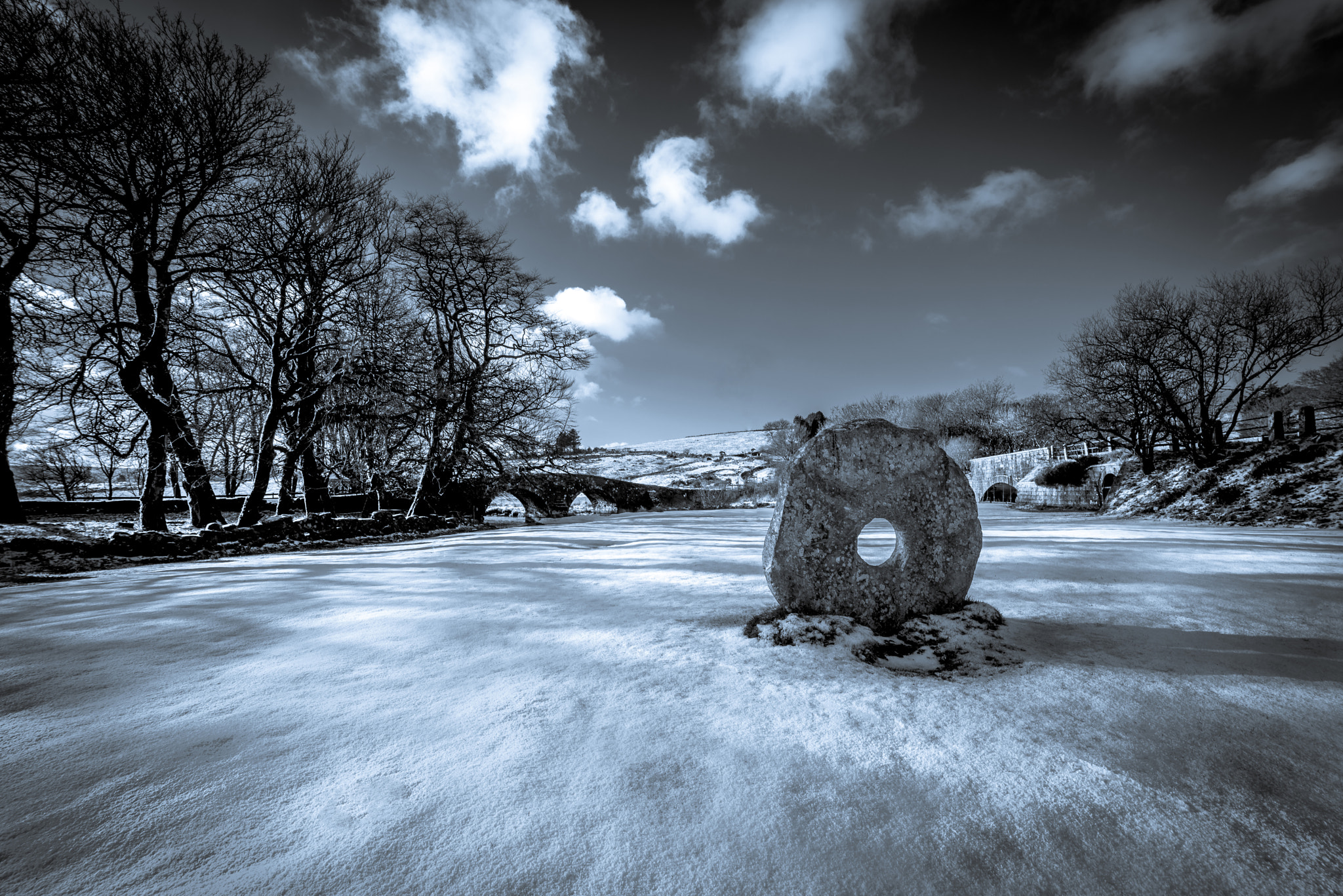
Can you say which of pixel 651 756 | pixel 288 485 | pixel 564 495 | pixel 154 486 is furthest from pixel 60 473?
pixel 651 756

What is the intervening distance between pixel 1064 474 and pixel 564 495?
1918cm

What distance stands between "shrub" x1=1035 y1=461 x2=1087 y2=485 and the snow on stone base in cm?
2055

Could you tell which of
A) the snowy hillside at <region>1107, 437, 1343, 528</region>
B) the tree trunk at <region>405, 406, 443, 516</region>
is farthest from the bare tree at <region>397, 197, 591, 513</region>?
the snowy hillside at <region>1107, 437, 1343, 528</region>

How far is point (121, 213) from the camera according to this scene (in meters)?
7.78

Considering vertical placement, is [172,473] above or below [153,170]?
below

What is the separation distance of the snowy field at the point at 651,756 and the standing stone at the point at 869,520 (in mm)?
537

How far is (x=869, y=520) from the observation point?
3385 millimetres

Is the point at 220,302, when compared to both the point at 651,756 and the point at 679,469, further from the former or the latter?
the point at 679,469

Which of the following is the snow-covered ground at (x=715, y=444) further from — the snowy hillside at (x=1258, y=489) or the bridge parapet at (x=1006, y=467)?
the snowy hillside at (x=1258, y=489)

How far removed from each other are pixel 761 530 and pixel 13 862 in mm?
10095

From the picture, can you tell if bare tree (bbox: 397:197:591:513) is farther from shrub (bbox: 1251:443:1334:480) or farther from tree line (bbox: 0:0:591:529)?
shrub (bbox: 1251:443:1334:480)

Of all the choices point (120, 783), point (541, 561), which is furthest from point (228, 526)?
point (120, 783)

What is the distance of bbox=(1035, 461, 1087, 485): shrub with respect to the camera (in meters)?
19.4

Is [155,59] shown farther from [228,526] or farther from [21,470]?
[21,470]
